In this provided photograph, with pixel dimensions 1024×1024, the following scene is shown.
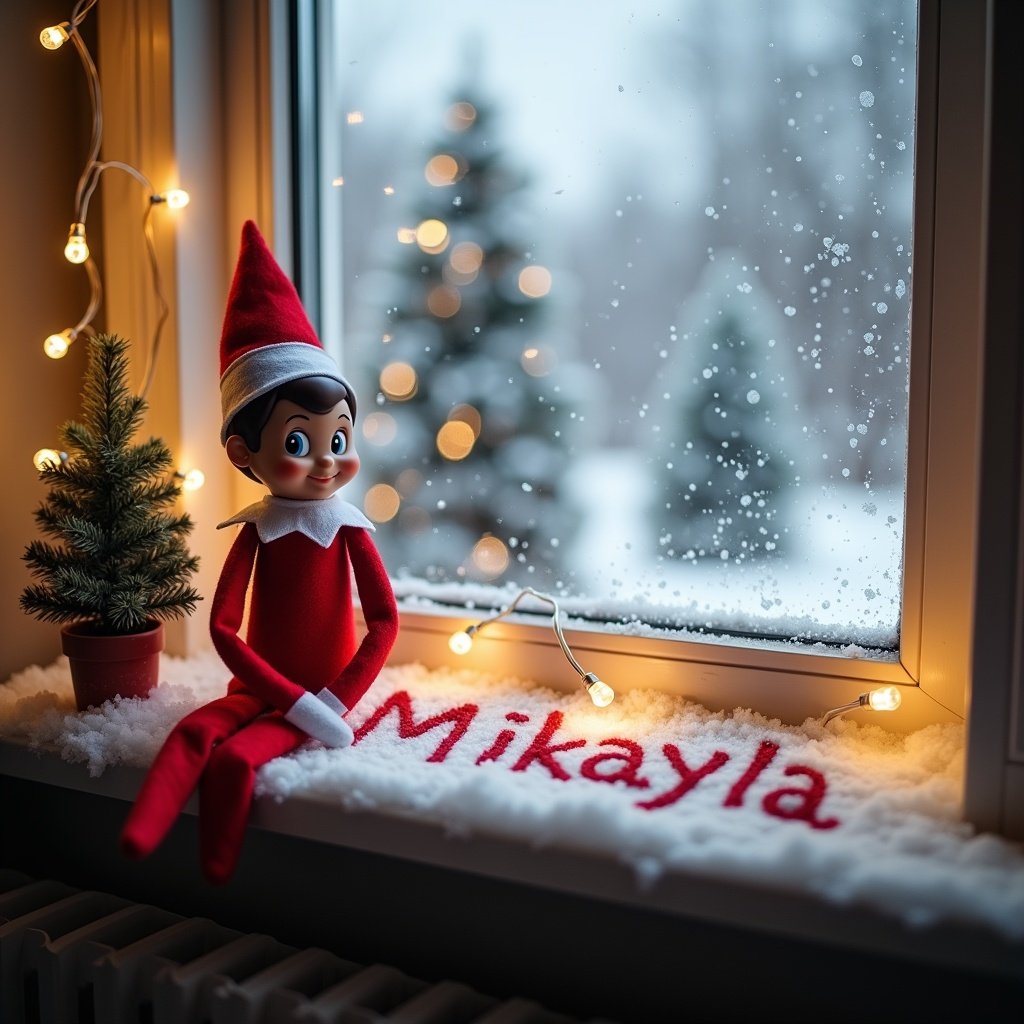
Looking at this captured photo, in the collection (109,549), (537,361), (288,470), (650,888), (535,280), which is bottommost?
(650,888)

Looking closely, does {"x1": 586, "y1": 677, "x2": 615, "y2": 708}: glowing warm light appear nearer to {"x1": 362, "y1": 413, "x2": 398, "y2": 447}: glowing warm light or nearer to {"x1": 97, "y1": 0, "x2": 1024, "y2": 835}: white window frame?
{"x1": 97, "y1": 0, "x2": 1024, "y2": 835}: white window frame

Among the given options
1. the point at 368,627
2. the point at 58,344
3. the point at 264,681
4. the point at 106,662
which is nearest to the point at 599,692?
the point at 368,627

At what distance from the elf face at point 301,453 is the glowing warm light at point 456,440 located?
278mm

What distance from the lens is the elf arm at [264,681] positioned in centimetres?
102

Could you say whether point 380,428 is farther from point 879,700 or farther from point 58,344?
point 879,700

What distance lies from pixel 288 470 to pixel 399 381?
38 centimetres

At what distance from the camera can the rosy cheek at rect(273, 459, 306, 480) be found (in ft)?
3.49

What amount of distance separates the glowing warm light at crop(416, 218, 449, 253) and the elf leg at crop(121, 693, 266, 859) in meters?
0.70

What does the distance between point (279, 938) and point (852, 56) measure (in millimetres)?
1228

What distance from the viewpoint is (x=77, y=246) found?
1.27m

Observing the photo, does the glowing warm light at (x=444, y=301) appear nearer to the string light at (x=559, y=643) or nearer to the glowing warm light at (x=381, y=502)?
the glowing warm light at (x=381, y=502)

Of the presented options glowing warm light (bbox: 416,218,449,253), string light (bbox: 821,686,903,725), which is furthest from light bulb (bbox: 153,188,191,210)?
string light (bbox: 821,686,903,725)

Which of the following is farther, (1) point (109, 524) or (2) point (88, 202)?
(2) point (88, 202)

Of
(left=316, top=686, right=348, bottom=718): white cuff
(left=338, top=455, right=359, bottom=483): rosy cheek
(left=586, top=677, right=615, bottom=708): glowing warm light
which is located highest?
(left=338, top=455, right=359, bottom=483): rosy cheek
